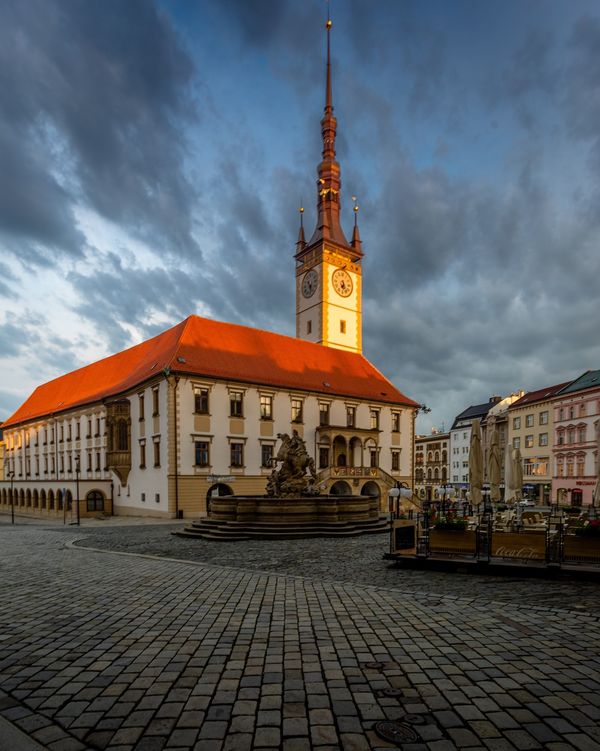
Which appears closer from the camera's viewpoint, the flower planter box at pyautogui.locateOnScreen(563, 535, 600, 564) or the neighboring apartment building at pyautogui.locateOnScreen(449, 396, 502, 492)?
the flower planter box at pyautogui.locateOnScreen(563, 535, 600, 564)

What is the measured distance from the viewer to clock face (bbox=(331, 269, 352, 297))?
60.5 meters

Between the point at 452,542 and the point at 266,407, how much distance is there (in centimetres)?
2585

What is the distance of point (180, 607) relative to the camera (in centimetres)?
793

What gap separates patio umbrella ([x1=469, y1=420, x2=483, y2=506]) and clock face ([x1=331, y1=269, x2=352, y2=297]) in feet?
143

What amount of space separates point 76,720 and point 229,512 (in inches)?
633

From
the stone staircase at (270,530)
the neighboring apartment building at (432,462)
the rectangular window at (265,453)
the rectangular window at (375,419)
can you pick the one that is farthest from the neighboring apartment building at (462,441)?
the stone staircase at (270,530)

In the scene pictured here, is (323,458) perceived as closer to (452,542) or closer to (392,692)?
(452,542)

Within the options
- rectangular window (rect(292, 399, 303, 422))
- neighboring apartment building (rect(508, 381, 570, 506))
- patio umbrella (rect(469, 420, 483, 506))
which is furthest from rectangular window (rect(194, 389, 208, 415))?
neighboring apartment building (rect(508, 381, 570, 506))

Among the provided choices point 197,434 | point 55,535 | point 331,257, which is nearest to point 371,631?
point 55,535

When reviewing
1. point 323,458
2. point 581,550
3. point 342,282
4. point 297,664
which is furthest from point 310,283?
point 297,664

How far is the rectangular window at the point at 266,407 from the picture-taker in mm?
36531

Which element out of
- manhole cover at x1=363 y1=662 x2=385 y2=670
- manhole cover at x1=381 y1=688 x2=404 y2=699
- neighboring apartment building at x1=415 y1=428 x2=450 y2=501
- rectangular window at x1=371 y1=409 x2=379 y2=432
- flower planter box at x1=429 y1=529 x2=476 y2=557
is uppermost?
rectangular window at x1=371 y1=409 x2=379 y2=432

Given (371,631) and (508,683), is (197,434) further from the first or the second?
(508,683)

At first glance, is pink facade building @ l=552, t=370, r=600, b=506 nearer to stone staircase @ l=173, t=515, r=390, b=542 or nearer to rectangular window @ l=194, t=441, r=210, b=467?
rectangular window @ l=194, t=441, r=210, b=467
